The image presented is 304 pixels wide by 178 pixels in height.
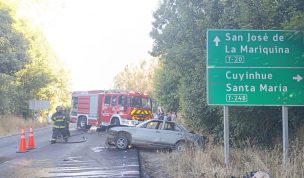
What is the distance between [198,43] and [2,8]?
18.9 m

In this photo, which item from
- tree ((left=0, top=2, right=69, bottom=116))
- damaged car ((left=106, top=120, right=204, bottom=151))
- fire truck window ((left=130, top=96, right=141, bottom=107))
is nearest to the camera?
damaged car ((left=106, top=120, right=204, bottom=151))

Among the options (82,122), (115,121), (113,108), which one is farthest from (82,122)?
(115,121)

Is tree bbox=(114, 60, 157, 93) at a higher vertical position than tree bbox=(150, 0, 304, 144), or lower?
higher

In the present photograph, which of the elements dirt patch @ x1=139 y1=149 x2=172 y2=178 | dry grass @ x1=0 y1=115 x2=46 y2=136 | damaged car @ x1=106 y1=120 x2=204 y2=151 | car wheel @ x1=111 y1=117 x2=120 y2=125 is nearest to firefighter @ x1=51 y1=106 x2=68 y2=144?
damaged car @ x1=106 y1=120 x2=204 y2=151

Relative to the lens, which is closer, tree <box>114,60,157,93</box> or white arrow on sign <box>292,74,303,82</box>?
white arrow on sign <box>292,74,303,82</box>

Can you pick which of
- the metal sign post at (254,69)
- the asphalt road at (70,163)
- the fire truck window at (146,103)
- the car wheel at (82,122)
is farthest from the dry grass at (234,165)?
the car wheel at (82,122)

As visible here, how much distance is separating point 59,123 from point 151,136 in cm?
490

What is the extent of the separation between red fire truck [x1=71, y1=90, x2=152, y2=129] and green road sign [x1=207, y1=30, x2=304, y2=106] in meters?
16.7

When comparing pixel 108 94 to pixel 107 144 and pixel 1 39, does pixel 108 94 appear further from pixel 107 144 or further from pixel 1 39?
pixel 107 144

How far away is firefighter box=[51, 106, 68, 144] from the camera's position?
20000 millimetres

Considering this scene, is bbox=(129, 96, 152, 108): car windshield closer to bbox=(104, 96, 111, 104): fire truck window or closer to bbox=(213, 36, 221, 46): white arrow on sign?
bbox=(104, 96, 111, 104): fire truck window

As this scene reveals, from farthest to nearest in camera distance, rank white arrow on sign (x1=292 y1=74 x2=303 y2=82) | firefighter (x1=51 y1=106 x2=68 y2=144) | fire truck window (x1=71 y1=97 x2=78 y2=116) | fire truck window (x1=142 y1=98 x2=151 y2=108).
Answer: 1. fire truck window (x1=71 y1=97 x2=78 y2=116)
2. fire truck window (x1=142 y1=98 x2=151 y2=108)
3. firefighter (x1=51 y1=106 x2=68 y2=144)
4. white arrow on sign (x1=292 y1=74 x2=303 y2=82)

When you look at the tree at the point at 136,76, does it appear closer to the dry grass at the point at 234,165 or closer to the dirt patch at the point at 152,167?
the dirt patch at the point at 152,167

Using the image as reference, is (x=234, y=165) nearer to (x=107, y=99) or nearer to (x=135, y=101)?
(x=135, y=101)
